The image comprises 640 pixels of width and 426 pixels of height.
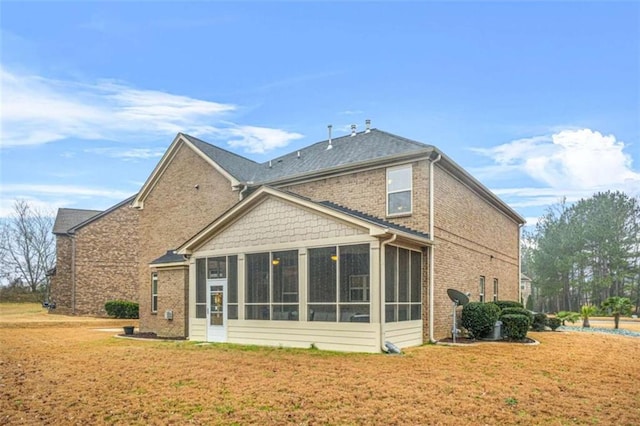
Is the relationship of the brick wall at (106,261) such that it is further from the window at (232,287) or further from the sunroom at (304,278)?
the window at (232,287)

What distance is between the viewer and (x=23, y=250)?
1884 inches

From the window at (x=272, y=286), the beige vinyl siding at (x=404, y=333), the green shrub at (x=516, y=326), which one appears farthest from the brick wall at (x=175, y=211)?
the green shrub at (x=516, y=326)

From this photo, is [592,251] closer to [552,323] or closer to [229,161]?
[552,323]

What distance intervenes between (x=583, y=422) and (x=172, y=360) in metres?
9.15

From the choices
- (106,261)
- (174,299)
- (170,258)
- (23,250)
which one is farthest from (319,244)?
(23,250)

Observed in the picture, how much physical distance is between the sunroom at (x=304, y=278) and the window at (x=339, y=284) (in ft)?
0.09

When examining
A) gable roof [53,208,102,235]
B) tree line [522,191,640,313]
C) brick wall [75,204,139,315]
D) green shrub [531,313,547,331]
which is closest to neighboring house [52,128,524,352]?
green shrub [531,313,547,331]

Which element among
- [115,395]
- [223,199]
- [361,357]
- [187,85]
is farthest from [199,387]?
[187,85]

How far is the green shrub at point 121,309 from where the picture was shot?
1222 inches

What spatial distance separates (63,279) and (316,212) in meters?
26.7

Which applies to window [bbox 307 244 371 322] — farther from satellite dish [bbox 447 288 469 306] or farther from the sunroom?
satellite dish [bbox 447 288 469 306]

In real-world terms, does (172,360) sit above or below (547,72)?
below

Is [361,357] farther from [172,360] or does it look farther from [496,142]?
[496,142]

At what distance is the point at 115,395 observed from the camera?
7.98 metres
